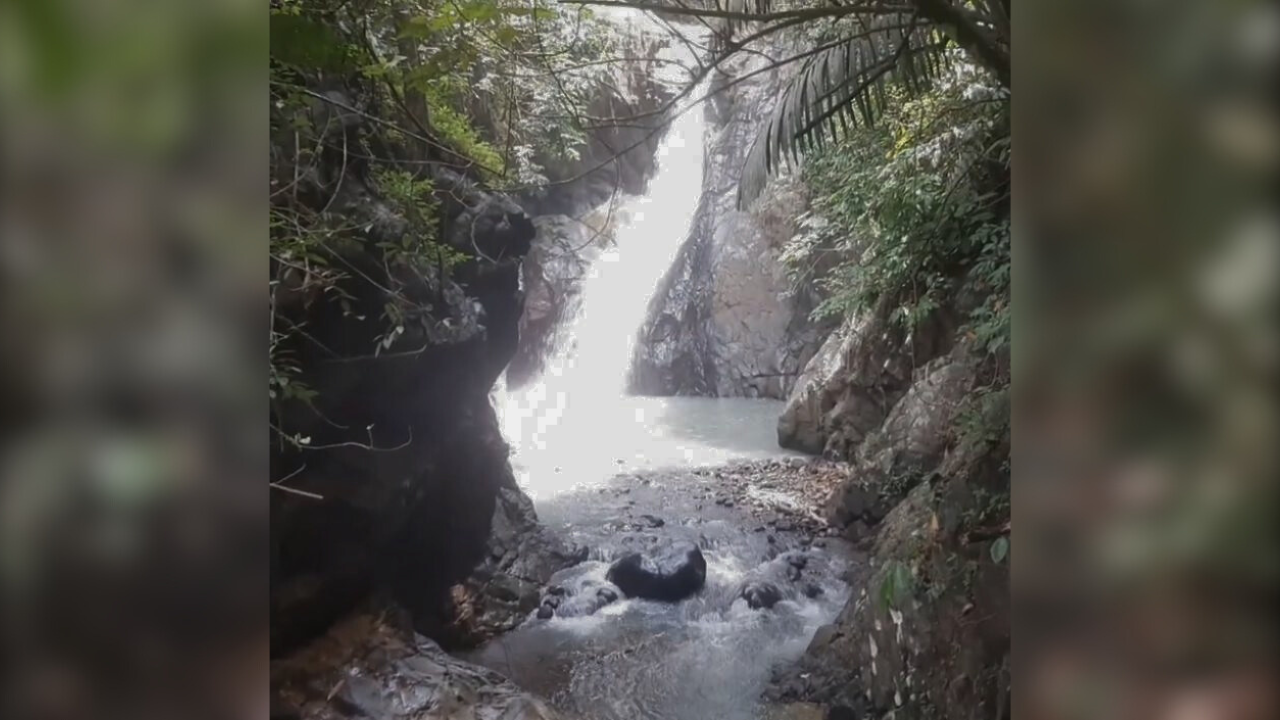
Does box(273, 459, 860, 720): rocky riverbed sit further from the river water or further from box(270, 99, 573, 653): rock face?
box(270, 99, 573, 653): rock face

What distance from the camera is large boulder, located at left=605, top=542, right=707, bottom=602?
5.97 meters

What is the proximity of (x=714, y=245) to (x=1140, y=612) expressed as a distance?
15.1 metres

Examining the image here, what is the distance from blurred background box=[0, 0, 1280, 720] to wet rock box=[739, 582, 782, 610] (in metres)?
5.42

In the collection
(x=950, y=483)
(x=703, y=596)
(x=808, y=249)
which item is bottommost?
(x=703, y=596)

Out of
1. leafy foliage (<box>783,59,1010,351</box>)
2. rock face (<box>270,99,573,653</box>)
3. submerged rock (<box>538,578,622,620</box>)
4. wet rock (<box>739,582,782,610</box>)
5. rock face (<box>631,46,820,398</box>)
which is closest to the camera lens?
rock face (<box>270,99,573,653</box>)

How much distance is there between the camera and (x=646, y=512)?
793 centimetres

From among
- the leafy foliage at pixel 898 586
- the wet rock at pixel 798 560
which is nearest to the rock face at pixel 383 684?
the leafy foliage at pixel 898 586

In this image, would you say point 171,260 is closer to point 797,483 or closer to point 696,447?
point 797,483

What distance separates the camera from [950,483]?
3.42m

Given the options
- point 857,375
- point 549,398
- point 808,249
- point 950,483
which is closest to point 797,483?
point 857,375

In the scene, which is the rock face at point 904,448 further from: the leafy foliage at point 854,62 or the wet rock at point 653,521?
the leafy foliage at point 854,62

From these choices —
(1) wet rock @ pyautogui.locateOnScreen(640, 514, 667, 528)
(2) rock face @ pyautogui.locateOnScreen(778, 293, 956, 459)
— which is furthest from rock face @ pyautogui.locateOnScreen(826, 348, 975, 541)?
(1) wet rock @ pyautogui.locateOnScreen(640, 514, 667, 528)

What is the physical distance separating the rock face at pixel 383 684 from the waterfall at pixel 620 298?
9.70m

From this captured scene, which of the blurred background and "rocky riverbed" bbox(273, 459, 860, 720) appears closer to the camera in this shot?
the blurred background
